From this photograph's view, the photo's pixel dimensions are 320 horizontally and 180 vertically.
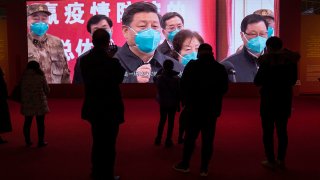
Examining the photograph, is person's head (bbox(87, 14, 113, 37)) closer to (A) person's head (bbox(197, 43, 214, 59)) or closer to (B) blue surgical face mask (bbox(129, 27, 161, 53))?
(B) blue surgical face mask (bbox(129, 27, 161, 53))

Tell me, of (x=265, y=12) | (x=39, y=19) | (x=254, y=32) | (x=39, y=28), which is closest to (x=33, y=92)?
(x=39, y=28)

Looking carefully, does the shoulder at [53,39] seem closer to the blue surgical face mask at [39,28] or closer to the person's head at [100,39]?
the blue surgical face mask at [39,28]

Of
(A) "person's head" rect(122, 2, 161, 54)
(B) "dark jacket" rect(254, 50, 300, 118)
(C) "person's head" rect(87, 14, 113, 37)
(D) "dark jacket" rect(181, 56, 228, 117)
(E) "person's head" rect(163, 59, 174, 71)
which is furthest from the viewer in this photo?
(C) "person's head" rect(87, 14, 113, 37)

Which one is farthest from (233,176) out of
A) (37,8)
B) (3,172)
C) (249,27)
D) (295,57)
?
(37,8)

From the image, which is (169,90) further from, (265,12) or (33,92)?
(265,12)

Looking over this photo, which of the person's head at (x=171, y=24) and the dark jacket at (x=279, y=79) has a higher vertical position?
the person's head at (x=171, y=24)

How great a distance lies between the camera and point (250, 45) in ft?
39.5

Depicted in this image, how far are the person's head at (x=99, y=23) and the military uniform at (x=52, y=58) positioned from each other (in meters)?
1.14

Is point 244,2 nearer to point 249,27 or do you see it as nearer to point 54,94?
point 249,27

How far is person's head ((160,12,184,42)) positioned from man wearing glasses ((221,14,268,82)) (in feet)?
5.65

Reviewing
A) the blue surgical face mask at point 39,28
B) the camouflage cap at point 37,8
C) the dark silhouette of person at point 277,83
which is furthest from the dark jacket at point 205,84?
the camouflage cap at point 37,8

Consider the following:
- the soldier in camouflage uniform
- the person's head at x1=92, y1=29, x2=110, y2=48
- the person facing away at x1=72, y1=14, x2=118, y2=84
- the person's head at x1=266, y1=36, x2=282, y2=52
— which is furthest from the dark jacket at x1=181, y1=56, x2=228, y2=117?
the soldier in camouflage uniform

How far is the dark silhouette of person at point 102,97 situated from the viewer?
359cm

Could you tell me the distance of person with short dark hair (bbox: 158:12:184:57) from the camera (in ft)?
39.5
